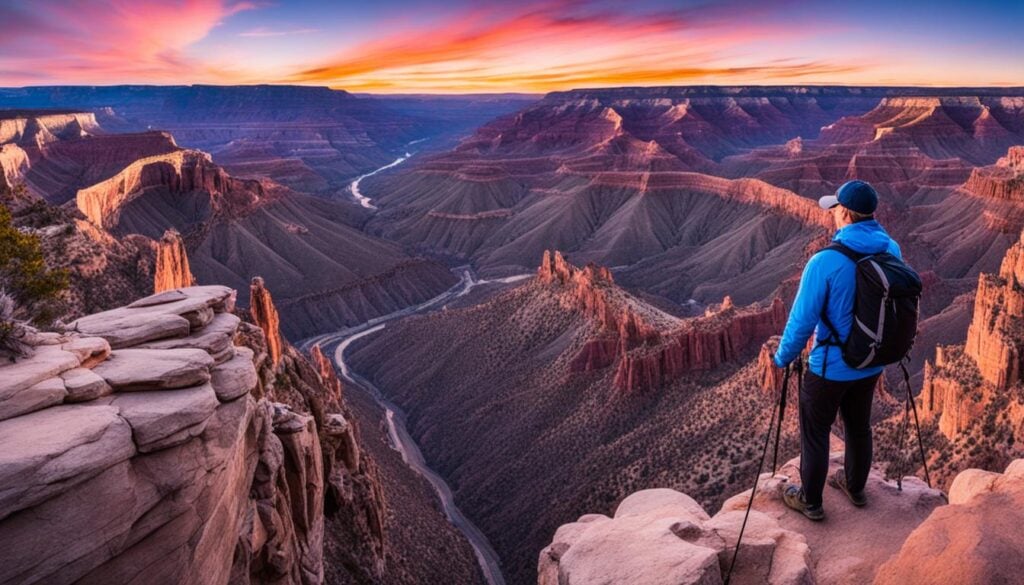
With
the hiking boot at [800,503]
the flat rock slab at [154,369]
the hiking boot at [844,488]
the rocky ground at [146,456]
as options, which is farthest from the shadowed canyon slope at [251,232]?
the hiking boot at [844,488]

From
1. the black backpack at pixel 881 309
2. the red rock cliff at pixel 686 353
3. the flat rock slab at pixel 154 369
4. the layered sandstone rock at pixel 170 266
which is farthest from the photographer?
the red rock cliff at pixel 686 353

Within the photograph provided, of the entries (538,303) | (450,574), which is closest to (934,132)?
(538,303)

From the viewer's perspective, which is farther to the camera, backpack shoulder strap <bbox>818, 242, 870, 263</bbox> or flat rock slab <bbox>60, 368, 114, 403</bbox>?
flat rock slab <bbox>60, 368, 114, 403</bbox>

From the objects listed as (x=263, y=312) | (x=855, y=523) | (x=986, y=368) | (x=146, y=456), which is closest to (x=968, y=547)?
(x=855, y=523)

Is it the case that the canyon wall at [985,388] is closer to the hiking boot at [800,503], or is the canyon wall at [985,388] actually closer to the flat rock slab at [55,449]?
the hiking boot at [800,503]

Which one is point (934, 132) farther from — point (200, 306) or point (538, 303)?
point (200, 306)

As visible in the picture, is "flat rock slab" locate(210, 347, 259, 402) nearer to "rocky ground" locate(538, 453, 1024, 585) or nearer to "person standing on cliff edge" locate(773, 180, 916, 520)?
"rocky ground" locate(538, 453, 1024, 585)

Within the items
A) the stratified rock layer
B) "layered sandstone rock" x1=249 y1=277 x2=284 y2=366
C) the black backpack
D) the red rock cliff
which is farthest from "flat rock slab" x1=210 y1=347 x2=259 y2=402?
the red rock cliff
